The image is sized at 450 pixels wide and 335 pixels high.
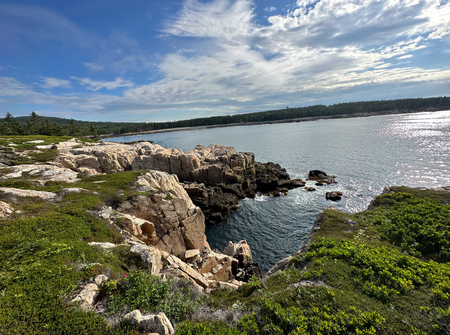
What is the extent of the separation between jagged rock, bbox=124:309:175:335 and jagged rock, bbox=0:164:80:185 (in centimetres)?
1999

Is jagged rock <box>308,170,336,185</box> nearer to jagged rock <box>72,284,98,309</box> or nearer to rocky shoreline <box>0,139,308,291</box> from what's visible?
rocky shoreline <box>0,139,308,291</box>

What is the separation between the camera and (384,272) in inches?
387

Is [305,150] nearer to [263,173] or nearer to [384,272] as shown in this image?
[263,173]

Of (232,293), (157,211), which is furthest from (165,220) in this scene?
(232,293)

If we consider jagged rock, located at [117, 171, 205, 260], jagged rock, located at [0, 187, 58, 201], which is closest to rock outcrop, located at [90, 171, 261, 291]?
jagged rock, located at [117, 171, 205, 260]

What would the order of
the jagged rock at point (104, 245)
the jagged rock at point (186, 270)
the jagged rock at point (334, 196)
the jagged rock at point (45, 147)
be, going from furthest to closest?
the jagged rock at point (334, 196) → the jagged rock at point (45, 147) → the jagged rock at point (186, 270) → the jagged rock at point (104, 245)

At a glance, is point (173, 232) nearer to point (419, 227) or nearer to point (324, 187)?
point (419, 227)

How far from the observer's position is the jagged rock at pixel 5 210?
12.0m

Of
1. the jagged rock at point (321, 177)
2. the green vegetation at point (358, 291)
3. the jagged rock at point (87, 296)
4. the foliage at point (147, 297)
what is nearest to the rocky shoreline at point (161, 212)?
the foliage at point (147, 297)

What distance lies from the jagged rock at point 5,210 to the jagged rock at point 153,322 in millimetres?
11445

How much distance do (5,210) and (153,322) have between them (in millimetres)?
12909

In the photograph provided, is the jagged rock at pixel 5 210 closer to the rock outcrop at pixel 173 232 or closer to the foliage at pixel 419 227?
the rock outcrop at pixel 173 232

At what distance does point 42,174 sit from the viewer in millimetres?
22156

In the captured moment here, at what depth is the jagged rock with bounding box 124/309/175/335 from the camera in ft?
23.1
